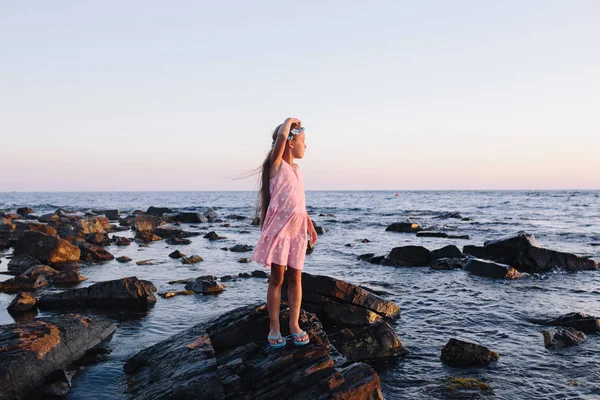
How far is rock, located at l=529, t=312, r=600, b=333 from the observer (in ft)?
29.4

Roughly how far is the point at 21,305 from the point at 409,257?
13723mm

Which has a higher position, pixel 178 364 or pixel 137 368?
pixel 178 364

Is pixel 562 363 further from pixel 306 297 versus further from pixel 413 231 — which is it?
pixel 413 231

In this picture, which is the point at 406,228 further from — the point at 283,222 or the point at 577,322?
the point at 283,222

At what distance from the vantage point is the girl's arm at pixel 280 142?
5.22m

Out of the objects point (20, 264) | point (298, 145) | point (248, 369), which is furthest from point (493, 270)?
point (20, 264)

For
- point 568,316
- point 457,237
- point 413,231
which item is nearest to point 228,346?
point 568,316

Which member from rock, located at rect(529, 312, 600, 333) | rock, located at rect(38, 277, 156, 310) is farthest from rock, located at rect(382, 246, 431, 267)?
rock, located at rect(38, 277, 156, 310)

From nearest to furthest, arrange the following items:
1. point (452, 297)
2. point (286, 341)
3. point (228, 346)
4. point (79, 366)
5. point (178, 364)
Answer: point (286, 341)
point (178, 364)
point (228, 346)
point (79, 366)
point (452, 297)

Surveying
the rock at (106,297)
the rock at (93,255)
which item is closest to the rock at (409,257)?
the rock at (106,297)

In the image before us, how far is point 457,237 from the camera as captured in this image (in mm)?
27969

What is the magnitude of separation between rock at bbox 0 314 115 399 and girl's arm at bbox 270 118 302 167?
4643mm

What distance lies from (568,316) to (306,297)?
599 cm

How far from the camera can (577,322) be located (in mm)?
9188
